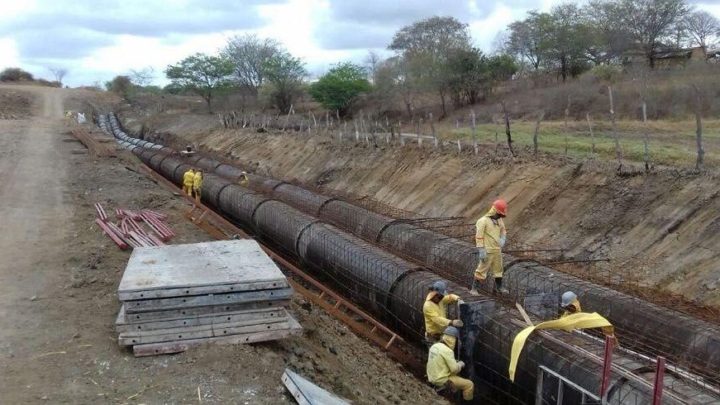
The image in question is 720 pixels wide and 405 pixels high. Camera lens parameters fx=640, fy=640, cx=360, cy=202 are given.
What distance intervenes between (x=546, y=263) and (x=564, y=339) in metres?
4.58

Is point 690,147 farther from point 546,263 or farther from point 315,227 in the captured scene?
point 315,227

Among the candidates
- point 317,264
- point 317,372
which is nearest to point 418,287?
point 317,372

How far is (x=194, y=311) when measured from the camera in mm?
6855

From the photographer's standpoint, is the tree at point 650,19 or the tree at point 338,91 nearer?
the tree at point 650,19

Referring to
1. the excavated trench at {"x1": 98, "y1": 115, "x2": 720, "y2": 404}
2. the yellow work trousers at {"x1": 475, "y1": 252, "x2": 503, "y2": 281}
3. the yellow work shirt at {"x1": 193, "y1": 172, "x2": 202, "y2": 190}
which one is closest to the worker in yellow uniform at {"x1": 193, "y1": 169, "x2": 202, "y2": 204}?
the yellow work shirt at {"x1": 193, "y1": 172, "x2": 202, "y2": 190}

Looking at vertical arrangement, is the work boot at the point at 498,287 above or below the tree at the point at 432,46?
below

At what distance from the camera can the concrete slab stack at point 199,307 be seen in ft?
21.9

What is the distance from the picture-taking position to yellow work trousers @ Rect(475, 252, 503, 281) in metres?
9.52

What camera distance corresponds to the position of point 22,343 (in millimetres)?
7090

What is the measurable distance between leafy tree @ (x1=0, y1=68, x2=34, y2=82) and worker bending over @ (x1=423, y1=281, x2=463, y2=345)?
305 feet

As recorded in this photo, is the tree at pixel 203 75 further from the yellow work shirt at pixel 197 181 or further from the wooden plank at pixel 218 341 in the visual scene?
the wooden plank at pixel 218 341

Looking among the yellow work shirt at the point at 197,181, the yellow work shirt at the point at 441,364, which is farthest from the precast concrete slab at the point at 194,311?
the yellow work shirt at the point at 197,181

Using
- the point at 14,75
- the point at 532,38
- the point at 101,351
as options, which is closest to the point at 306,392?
the point at 101,351

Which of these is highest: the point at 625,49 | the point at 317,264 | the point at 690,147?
the point at 625,49
